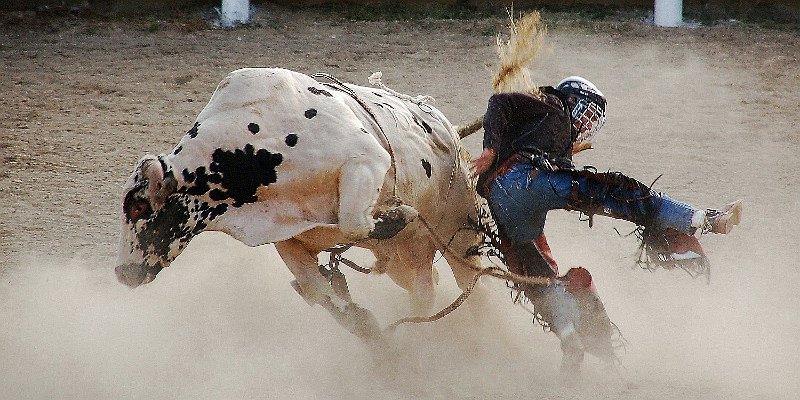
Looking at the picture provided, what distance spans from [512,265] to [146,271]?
1.43 metres

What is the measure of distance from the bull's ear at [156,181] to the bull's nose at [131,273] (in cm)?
21

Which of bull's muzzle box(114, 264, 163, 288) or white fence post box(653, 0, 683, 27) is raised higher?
white fence post box(653, 0, 683, 27)

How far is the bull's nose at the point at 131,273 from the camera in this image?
3.87m

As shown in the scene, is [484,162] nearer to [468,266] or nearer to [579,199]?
[579,199]

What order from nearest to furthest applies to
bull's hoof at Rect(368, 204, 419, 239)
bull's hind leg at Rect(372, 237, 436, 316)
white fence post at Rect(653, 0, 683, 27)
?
bull's hoof at Rect(368, 204, 419, 239) < bull's hind leg at Rect(372, 237, 436, 316) < white fence post at Rect(653, 0, 683, 27)

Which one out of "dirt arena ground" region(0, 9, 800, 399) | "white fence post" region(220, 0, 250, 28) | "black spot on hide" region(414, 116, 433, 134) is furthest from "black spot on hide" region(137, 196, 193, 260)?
"white fence post" region(220, 0, 250, 28)

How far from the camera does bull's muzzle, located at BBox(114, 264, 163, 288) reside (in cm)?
388

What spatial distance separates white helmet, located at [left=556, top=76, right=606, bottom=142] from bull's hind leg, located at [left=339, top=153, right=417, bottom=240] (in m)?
0.91

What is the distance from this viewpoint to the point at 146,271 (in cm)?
389

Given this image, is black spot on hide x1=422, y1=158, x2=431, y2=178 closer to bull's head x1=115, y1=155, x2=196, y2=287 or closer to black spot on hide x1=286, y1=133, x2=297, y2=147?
black spot on hide x1=286, y1=133, x2=297, y2=147

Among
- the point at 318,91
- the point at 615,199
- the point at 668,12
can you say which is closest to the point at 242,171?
the point at 318,91

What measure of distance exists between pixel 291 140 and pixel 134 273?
0.66 m

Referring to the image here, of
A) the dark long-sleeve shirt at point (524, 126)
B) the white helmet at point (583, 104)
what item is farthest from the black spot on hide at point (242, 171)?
the white helmet at point (583, 104)

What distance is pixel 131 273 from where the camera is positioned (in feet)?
12.7
